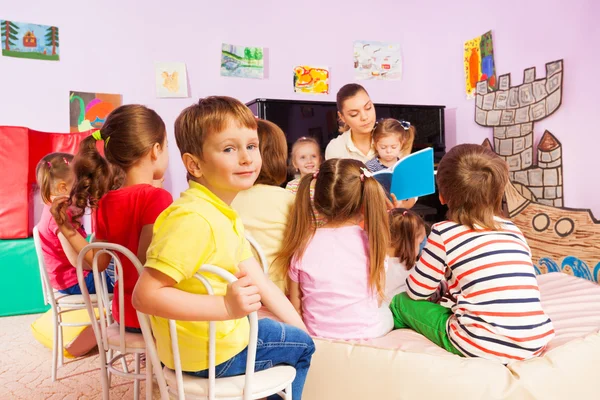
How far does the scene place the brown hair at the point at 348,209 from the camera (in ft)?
4.54

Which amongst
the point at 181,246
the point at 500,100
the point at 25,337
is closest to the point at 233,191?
the point at 181,246

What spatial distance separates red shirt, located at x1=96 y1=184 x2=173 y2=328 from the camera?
1330 mm

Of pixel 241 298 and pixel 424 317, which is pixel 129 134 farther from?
pixel 424 317

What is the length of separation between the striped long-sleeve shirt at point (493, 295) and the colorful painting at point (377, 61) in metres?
2.49

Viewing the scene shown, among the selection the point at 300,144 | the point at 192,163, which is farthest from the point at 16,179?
the point at 192,163

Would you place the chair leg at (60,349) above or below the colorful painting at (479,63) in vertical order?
below

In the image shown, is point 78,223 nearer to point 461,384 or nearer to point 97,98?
point 461,384

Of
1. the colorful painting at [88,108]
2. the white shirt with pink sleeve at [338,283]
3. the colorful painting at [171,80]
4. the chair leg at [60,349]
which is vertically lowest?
the chair leg at [60,349]

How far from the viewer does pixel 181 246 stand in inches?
34.1

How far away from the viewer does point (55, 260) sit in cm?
206

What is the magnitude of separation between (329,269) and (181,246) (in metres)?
0.60

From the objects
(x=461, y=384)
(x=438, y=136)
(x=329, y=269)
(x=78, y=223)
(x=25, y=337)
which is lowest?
(x=25, y=337)

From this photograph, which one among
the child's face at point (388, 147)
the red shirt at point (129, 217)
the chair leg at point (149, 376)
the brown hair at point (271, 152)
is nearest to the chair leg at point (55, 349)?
the red shirt at point (129, 217)

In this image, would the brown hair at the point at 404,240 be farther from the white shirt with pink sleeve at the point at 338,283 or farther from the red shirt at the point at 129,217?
the red shirt at the point at 129,217
